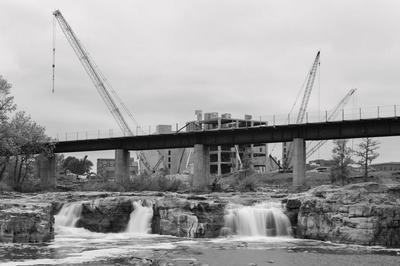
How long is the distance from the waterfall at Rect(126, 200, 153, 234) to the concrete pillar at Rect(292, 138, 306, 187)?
133ft

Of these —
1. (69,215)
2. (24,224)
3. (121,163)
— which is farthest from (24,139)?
(24,224)

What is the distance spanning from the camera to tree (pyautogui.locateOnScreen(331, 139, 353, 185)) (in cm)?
10675

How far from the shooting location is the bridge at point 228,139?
91.4m

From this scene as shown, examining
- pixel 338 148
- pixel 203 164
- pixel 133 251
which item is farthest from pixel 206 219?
pixel 338 148

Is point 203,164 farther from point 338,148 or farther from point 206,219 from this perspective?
point 206,219

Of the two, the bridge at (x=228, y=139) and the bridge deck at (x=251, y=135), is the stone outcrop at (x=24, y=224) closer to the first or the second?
the bridge at (x=228, y=139)

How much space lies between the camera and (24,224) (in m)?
51.8

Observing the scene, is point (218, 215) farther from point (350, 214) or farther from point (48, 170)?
point (48, 170)

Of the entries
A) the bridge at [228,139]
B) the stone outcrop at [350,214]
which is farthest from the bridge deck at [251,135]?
the stone outcrop at [350,214]

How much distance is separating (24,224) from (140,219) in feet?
50.6

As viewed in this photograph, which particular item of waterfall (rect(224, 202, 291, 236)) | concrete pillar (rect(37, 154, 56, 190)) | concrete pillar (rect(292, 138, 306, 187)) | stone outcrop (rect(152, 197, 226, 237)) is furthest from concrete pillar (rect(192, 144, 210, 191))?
stone outcrop (rect(152, 197, 226, 237))

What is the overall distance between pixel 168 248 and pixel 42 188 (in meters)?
72.9

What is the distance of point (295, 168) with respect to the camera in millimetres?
99688

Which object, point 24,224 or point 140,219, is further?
point 140,219
